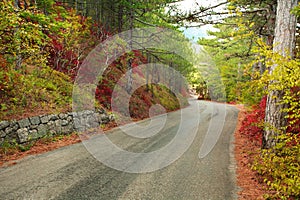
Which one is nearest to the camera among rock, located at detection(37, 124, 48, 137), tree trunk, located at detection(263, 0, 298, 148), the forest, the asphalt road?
the forest

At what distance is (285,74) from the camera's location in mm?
3750

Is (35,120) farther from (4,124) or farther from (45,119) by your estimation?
(4,124)

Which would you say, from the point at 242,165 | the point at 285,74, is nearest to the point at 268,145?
the point at 242,165

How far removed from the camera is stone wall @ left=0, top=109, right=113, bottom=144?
7145mm

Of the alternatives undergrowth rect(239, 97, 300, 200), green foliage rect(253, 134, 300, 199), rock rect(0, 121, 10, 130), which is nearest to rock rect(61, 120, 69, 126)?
rock rect(0, 121, 10, 130)

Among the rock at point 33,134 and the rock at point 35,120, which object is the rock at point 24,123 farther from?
the rock at point 33,134

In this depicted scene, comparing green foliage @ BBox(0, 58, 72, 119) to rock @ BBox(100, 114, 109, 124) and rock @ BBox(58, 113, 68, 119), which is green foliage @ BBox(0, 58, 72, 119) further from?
rock @ BBox(100, 114, 109, 124)

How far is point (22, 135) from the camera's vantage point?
→ 7.40 meters

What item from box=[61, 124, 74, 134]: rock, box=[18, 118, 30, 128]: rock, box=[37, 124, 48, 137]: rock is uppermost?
box=[18, 118, 30, 128]: rock

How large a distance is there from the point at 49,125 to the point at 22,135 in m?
1.31

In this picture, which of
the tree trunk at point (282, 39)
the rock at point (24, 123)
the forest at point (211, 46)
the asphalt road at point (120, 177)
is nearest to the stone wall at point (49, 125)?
the rock at point (24, 123)

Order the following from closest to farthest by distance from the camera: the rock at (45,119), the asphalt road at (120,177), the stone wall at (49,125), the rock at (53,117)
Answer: the asphalt road at (120,177), the stone wall at (49,125), the rock at (45,119), the rock at (53,117)

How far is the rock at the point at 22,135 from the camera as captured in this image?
730 cm

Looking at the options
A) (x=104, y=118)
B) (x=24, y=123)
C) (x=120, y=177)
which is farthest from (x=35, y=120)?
(x=120, y=177)
